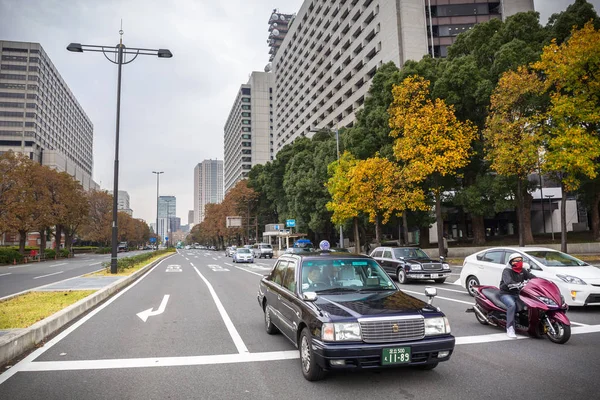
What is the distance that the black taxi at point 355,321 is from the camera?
167 inches

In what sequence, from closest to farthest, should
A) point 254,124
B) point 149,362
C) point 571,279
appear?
point 149,362, point 571,279, point 254,124

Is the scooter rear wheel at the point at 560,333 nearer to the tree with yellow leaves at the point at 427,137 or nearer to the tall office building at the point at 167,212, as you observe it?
the tree with yellow leaves at the point at 427,137

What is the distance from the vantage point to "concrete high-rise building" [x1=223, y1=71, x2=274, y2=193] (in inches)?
5177

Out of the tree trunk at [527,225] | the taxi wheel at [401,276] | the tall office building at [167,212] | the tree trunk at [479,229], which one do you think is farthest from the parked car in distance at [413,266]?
the tall office building at [167,212]

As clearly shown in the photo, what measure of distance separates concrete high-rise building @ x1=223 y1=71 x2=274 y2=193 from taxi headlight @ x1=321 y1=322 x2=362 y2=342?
126 meters

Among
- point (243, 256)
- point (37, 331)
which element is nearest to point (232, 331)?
point (37, 331)

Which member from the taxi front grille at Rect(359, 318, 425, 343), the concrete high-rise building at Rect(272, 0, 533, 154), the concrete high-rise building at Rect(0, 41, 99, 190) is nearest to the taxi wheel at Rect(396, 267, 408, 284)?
the taxi front grille at Rect(359, 318, 425, 343)

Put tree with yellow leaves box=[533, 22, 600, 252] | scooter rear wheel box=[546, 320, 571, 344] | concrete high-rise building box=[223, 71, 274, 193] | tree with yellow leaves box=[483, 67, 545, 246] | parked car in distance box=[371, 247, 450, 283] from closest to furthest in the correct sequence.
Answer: scooter rear wheel box=[546, 320, 571, 344]
parked car in distance box=[371, 247, 450, 283]
tree with yellow leaves box=[533, 22, 600, 252]
tree with yellow leaves box=[483, 67, 545, 246]
concrete high-rise building box=[223, 71, 274, 193]

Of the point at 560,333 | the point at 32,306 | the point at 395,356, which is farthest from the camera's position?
the point at 32,306

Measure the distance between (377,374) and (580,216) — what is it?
2432 inches

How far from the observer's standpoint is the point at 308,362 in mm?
4715

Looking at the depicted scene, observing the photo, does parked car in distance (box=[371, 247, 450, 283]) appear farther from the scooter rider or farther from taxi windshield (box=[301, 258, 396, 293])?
taxi windshield (box=[301, 258, 396, 293])

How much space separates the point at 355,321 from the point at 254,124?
132078mm

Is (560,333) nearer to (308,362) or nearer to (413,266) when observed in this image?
(308,362)
